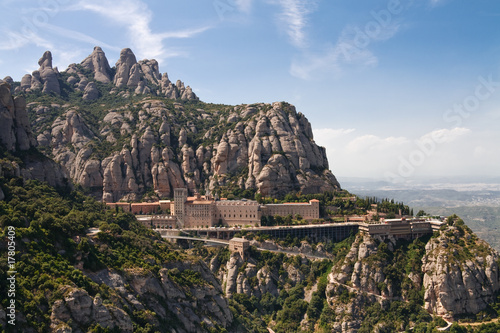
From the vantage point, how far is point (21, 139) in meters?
91.9

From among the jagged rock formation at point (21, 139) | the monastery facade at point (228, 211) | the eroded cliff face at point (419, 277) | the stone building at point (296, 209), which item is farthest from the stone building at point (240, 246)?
the jagged rock formation at point (21, 139)

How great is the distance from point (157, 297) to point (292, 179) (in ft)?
276

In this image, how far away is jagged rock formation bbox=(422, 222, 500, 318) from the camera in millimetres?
86375

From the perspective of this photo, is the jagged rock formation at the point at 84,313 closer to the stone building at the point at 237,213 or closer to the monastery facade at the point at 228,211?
the monastery facade at the point at 228,211

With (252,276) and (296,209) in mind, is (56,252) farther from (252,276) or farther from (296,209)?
(296,209)

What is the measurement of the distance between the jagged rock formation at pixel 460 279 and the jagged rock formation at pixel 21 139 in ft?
259

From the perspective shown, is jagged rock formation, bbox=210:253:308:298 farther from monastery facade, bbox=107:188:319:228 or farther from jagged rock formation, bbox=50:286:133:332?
jagged rock formation, bbox=50:286:133:332

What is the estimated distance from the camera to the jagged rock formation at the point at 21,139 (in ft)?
287

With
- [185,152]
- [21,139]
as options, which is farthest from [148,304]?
[185,152]

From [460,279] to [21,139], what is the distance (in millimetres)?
92168

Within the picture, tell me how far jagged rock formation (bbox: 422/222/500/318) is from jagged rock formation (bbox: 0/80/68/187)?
79006mm

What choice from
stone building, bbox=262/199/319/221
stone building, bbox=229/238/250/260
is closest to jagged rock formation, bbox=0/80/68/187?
stone building, bbox=229/238/250/260

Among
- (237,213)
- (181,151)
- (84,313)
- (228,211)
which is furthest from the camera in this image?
(181,151)

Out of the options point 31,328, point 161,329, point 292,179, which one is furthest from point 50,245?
point 292,179
